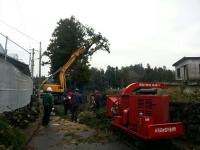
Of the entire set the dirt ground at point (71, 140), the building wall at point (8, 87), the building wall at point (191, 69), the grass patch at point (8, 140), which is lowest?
the dirt ground at point (71, 140)

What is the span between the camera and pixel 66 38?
200ft

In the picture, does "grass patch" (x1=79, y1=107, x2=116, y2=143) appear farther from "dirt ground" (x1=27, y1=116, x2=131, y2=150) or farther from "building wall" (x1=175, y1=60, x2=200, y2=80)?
"building wall" (x1=175, y1=60, x2=200, y2=80)

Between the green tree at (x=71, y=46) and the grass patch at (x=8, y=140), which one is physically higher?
the green tree at (x=71, y=46)

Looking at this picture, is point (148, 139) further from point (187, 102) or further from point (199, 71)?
point (199, 71)

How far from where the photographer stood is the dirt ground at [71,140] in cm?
1247

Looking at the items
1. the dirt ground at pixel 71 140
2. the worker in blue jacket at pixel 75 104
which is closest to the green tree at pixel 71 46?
the worker in blue jacket at pixel 75 104

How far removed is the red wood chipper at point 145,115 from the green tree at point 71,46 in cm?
4030

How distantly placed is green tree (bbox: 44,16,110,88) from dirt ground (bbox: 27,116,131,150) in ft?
128

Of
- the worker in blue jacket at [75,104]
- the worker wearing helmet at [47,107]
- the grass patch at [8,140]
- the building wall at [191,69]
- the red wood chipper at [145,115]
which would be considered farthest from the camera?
the building wall at [191,69]

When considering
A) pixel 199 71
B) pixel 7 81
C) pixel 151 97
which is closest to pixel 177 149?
pixel 151 97

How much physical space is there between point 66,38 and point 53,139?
4784 cm

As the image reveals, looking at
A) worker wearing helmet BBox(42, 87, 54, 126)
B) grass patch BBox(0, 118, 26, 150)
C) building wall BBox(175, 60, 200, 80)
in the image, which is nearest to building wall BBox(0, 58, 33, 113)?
grass patch BBox(0, 118, 26, 150)

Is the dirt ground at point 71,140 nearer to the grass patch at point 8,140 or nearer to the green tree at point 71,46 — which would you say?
the grass patch at point 8,140

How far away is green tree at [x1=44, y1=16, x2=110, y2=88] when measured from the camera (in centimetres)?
5675
